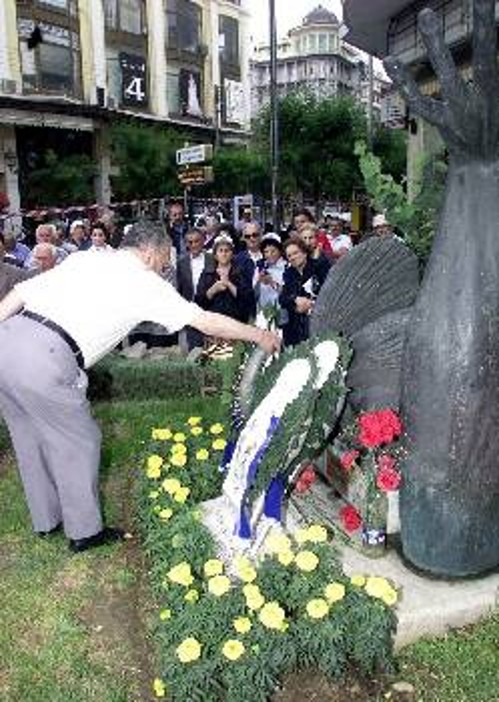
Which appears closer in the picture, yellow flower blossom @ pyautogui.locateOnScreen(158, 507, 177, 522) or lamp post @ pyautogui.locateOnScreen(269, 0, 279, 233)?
yellow flower blossom @ pyautogui.locateOnScreen(158, 507, 177, 522)

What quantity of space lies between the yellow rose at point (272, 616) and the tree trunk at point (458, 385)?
78cm

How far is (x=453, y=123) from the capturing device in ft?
9.71

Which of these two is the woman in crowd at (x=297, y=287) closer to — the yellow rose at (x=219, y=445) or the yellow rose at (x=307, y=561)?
the yellow rose at (x=219, y=445)

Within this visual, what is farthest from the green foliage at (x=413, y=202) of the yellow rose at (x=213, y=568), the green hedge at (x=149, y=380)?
the green hedge at (x=149, y=380)

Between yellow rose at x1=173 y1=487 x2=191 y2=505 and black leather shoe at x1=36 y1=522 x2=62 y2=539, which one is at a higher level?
yellow rose at x1=173 y1=487 x2=191 y2=505

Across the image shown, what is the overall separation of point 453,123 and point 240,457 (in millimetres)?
1678

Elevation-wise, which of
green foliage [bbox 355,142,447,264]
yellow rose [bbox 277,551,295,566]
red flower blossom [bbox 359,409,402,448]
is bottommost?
yellow rose [bbox 277,551,295,566]

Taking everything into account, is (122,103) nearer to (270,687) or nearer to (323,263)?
(323,263)

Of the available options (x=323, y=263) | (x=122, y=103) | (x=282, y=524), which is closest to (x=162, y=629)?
(x=282, y=524)

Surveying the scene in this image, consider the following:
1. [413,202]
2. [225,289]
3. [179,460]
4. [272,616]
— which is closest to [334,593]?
[272,616]

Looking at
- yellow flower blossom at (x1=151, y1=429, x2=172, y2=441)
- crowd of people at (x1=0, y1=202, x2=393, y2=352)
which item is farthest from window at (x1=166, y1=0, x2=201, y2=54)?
yellow flower blossom at (x1=151, y1=429, x2=172, y2=441)

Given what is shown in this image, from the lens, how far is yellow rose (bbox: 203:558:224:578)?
3.12 metres

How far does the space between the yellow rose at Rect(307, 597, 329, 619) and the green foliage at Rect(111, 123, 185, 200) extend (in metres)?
27.7

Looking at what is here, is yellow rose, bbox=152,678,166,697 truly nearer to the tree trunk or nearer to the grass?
the grass
